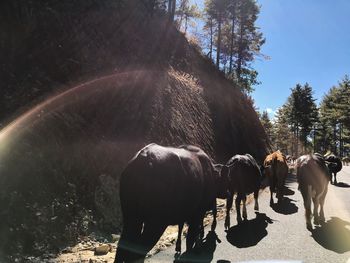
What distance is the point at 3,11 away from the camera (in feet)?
39.7

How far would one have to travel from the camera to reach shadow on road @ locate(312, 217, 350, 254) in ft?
25.8

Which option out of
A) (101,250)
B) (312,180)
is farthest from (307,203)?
(101,250)

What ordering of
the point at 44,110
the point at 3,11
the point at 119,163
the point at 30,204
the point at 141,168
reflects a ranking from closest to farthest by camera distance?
the point at 141,168, the point at 30,204, the point at 44,110, the point at 119,163, the point at 3,11

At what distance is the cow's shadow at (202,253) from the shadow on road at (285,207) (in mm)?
3961

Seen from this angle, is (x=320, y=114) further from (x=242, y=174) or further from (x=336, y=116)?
(x=242, y=174)

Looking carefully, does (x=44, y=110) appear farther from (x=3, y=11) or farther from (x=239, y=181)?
(x=239, y=181)

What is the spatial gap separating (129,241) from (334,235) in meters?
5.71

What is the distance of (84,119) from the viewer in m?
11.6

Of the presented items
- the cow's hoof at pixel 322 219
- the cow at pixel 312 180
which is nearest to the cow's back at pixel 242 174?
the cow at pixel 312 180

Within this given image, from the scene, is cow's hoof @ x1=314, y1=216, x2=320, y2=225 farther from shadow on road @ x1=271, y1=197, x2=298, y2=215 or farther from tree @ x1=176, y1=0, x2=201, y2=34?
tree @ x1=176, y1=0, x2=201, y2=34

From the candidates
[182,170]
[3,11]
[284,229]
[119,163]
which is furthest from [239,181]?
[3,11]

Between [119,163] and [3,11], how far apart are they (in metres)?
6.21

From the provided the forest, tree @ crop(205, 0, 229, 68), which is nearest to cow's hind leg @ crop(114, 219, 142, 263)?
tree @ crop(205, 0, 229, 68)

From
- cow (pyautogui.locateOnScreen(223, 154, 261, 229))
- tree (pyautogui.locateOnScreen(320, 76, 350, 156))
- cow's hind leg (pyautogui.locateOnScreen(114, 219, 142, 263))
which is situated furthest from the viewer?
tree (pyautogui.locateOnScreen(320, 76, 350, 156))
